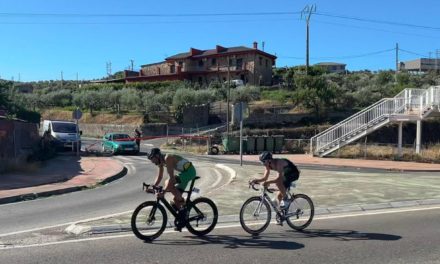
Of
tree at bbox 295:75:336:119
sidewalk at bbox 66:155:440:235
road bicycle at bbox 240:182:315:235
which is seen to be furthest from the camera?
tree at bbox 295:75:336:119

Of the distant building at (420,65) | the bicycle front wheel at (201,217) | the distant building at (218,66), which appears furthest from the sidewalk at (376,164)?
the distant building at (420,65)

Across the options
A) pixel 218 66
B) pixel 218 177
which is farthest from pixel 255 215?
pixel 218 66

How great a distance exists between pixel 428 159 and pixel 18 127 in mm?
21256

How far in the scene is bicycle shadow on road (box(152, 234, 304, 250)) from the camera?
7898 mm

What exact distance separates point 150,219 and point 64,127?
27096 mm

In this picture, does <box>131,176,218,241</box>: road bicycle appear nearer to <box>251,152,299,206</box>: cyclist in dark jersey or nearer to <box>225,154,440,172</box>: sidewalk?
<box>251,152,299,206</box>: cyclist in dark jersey

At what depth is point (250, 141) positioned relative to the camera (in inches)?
1464

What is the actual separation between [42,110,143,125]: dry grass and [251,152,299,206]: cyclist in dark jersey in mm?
47687

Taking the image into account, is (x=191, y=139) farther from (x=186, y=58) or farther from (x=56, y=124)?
(x=186, y=58)

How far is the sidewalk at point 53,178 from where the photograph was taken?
1469cm

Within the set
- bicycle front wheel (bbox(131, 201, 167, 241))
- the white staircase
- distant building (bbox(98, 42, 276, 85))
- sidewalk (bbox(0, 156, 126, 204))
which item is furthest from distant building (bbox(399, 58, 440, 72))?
bicycle front wheel (bbox(131, 201, 167, 241))

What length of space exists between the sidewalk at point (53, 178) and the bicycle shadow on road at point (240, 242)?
7.05m

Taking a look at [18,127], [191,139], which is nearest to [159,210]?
[18,127]

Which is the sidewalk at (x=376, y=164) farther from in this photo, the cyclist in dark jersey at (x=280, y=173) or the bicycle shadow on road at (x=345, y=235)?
the cyclist in dark jersey at (x=280, y=173)
